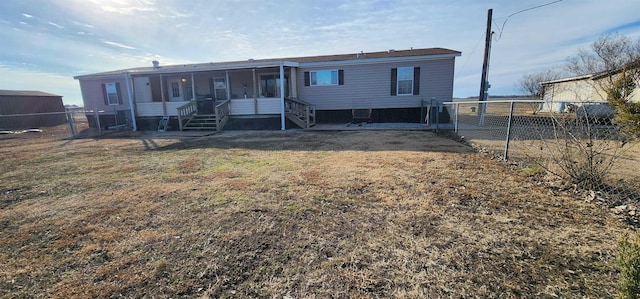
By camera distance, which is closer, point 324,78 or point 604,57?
point 324,78

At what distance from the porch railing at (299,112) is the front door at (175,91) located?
293 inches

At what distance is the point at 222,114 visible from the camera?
13.3 meters

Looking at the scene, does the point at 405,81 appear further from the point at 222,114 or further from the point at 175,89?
the point at 175,89

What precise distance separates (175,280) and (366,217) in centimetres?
199

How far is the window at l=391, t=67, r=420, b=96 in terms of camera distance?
44.2 feet

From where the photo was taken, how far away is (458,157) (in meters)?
5.96

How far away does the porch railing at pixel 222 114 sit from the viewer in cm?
1292

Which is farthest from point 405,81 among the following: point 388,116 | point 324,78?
point 324,78

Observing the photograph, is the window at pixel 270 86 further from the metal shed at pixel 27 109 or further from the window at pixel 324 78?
the metal shed at pixel 27 109

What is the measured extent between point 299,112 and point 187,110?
19.4 ft

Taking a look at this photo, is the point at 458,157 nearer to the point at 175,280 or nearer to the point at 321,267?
the point at 321,267

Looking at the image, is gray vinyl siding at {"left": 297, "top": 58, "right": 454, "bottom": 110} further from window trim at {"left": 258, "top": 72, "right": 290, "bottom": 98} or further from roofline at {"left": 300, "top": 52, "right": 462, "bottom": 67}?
window trim at {"left": 258, "top": 72, "right": 290, "bottom": 98}

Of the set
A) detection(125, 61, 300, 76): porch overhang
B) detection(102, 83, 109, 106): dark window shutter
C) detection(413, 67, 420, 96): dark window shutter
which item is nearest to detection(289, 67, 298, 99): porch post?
detection(125, 61, 300, 76): porch overhang

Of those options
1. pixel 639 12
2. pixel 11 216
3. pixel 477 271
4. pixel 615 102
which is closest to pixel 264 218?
pixel 477 271
